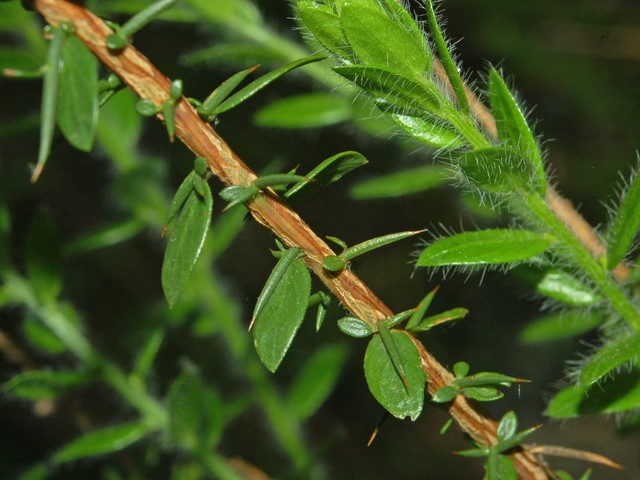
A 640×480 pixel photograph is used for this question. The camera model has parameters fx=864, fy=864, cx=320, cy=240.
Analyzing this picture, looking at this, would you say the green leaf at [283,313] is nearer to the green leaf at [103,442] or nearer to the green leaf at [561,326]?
the green leaf at [561,326]

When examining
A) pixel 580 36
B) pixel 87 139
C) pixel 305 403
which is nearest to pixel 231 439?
pixel 305 403

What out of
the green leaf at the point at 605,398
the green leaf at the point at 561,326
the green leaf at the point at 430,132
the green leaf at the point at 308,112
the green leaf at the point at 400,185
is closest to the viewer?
the green leaf at the point at 430,132

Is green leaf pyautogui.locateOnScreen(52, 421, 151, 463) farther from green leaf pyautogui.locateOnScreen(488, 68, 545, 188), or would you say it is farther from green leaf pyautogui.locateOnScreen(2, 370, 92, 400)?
green leaf pyautogui.locateOnScreen(488, 68, 545, 188)

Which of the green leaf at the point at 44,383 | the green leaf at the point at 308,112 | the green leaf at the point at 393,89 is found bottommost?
the green leaf at the point at 44,383

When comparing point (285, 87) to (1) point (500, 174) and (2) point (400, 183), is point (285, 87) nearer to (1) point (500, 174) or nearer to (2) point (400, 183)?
(2) point (400, 183)

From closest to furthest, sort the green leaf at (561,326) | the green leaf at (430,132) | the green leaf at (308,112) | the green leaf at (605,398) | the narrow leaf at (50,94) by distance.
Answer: the narrow leaf at (50,94) → the green leaf at (430,132) → the green leaf at (605,398) → the green leaf at (561,326) → the green leaf at (308,112)

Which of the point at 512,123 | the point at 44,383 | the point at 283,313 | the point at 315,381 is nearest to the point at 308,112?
the point at 315,381

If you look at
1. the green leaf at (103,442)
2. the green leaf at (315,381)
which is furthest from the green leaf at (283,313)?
the green leaf at (315,381)

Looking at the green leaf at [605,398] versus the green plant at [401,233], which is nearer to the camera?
the green plant at [401,233]
